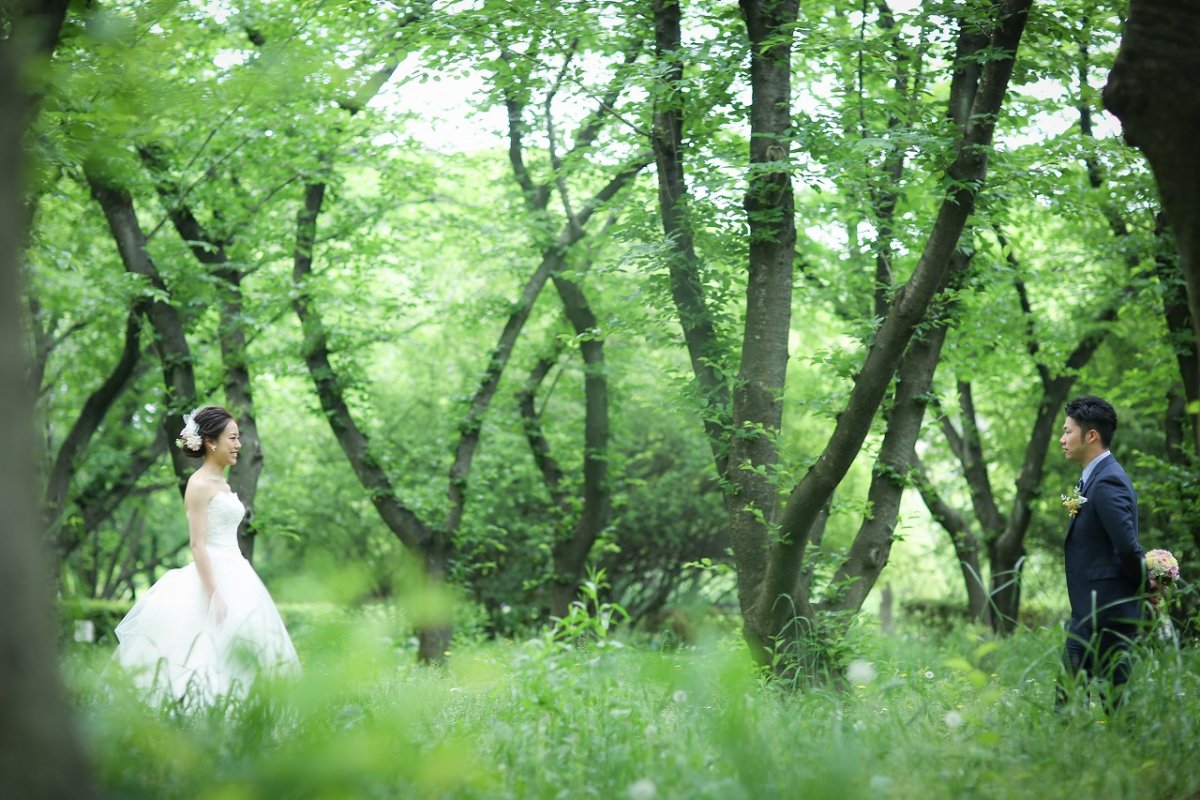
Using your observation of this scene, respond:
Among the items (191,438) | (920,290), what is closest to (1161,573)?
(920,290)

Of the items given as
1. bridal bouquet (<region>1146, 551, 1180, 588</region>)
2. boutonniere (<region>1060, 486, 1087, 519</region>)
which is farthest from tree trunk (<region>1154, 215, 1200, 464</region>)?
boutonniere (<region>1060, 486, 1087, 519</region>)

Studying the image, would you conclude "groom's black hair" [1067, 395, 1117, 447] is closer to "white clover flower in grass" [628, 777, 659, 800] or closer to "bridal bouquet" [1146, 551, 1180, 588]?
"bridal bouquet" [1146, 551, 1180, 588]

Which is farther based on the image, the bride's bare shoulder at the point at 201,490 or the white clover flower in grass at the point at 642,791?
the bride's bare shoulder at the point at 201,490

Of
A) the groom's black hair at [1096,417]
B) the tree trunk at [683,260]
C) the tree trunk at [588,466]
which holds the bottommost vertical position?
the tree trunk at [588,466]

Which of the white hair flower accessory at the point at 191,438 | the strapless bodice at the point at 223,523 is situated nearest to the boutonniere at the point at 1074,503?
the strapless bodice at the point at 223,523

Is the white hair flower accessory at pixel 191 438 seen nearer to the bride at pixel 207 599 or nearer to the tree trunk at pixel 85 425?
the bride at pixel 207 599

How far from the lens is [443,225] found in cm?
1466

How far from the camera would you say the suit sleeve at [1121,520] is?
5395 millimetres

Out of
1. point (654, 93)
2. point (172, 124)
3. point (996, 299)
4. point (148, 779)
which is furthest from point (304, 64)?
point (996, 299)

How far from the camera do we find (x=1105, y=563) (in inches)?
220

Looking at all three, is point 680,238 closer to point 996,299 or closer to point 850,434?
point 850,434

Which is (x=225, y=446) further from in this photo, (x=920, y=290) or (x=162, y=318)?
(x=162, y=318)

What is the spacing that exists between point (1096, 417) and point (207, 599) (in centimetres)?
529

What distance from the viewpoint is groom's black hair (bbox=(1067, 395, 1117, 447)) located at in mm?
5832
